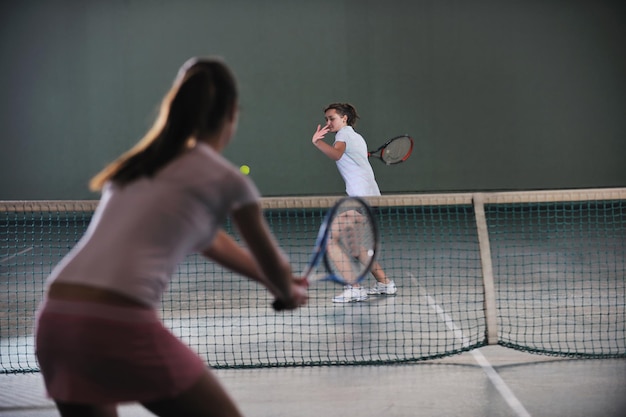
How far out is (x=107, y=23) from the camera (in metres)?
15.1

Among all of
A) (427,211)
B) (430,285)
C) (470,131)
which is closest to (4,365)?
(430,285)

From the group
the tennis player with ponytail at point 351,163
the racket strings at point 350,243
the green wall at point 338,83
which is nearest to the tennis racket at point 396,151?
the tennis player with ponytail at point 351,163

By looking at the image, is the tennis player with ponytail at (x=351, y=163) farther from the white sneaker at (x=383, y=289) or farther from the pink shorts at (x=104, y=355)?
the pink shorts at (x=104, y=355)

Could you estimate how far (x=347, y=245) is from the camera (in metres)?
3.72

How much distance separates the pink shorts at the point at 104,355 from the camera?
176cm

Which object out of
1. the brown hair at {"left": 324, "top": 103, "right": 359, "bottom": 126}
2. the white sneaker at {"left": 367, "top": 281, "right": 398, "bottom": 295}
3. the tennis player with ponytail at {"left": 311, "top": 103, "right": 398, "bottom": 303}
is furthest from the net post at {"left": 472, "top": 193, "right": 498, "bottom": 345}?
the brown hair at {"left": 324, "top": 103, "right": 359, "bottom": 126}

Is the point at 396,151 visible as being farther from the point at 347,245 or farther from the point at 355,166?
the point at 347,245

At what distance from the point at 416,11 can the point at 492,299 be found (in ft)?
36.5

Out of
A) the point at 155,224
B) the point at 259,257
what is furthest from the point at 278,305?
the point at 155,224

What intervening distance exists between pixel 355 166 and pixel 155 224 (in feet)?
16.4

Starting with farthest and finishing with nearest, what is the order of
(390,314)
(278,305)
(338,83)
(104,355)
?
(338,83) → (390,314) → (278,305) → (104,355)

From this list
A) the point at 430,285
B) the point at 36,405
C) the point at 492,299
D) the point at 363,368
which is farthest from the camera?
the point at 430,285

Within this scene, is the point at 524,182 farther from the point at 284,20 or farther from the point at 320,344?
the point at 320,344

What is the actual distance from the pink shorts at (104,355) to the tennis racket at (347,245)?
72 centimetres
